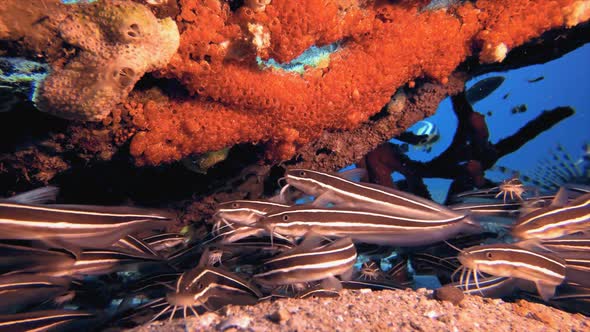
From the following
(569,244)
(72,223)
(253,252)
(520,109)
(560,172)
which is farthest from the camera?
(520,109)

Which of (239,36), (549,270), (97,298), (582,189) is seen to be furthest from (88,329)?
(582,189)

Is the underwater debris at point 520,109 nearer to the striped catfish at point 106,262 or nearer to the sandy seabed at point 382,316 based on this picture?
the sandy seabed at point 382,316

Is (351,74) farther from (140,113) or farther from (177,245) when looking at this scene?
(177,245)

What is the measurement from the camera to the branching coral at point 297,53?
126 inches

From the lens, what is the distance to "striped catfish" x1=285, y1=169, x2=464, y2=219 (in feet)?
12.0

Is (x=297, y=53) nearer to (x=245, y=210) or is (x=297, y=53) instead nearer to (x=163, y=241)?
(x=245, y=210)

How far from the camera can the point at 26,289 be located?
9.31ft

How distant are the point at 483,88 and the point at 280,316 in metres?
7.22

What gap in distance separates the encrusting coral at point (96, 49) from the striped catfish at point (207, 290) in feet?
5.33

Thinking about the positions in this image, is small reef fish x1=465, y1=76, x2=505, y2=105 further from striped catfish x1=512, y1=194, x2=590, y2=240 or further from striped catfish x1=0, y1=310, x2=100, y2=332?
striped catfish x1=0, y1=310, x2=100, y2=332

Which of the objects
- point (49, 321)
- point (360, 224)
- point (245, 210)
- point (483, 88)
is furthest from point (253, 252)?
point (483, 88)

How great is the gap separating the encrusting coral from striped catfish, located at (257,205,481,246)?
183 cm

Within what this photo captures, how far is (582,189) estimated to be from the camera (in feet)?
15.5

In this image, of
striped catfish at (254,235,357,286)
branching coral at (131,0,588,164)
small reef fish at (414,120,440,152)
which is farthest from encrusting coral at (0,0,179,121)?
small reef fish at (414,120,440,152)
